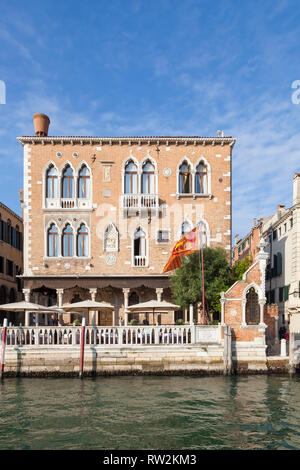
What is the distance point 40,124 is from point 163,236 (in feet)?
31.6

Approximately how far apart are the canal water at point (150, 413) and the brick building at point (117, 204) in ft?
27.1

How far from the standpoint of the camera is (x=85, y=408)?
11.7m

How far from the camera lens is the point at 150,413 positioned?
36.7 ft

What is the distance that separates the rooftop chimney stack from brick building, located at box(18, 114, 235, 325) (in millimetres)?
171

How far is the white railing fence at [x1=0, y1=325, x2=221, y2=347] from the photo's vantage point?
666 inches

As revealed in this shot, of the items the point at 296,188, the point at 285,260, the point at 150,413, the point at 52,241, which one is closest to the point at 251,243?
the point at 285,260

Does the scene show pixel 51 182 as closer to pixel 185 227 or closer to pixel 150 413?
pixel 185 227

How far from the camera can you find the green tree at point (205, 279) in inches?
802

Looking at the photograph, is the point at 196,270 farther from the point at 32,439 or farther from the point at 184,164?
the point at 32,439

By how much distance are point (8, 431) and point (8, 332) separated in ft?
25.6

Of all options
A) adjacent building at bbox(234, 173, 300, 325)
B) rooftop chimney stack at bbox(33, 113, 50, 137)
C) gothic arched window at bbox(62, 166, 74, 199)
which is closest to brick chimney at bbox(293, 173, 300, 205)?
adjacent building at bbox(234, 173, 300, 325)

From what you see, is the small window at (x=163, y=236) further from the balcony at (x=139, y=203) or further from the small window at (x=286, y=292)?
the small window at (x=286, y=292)
